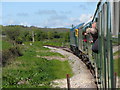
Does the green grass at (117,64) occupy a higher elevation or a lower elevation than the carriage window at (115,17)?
lower

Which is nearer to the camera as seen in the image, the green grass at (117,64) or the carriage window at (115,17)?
the carriage window at (115,17)

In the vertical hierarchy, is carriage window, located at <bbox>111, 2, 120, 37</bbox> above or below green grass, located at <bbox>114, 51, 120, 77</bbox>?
above

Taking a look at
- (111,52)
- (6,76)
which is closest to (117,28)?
(111,52)

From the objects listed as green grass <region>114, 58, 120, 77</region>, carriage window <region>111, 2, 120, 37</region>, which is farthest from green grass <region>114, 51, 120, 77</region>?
carriage window <region>111, 2, 120, 37</region>

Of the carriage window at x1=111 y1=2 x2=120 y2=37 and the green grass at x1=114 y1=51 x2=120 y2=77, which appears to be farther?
the green grass at x1=114 y1=51 x2=120 y2=77

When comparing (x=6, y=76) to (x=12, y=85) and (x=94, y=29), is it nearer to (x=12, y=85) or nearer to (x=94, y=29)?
(x=12, y=85)

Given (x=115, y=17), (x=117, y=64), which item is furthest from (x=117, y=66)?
(x=115, y=17)

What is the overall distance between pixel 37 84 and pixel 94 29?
7.33 meters

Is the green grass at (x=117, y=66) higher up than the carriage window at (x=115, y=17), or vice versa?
the carriage window at (x=115, y=17)

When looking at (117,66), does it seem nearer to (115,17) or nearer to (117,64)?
(117,64)

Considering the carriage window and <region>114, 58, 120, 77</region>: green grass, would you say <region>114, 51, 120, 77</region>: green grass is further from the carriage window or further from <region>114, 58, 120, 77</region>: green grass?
the carriage window

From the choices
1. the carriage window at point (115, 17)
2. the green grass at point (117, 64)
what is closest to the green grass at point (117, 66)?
the green grass at point (117, 64)

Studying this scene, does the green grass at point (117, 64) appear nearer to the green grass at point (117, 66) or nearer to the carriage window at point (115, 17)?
the green grass at point (117, 66)

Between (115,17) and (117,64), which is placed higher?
(115,17)
